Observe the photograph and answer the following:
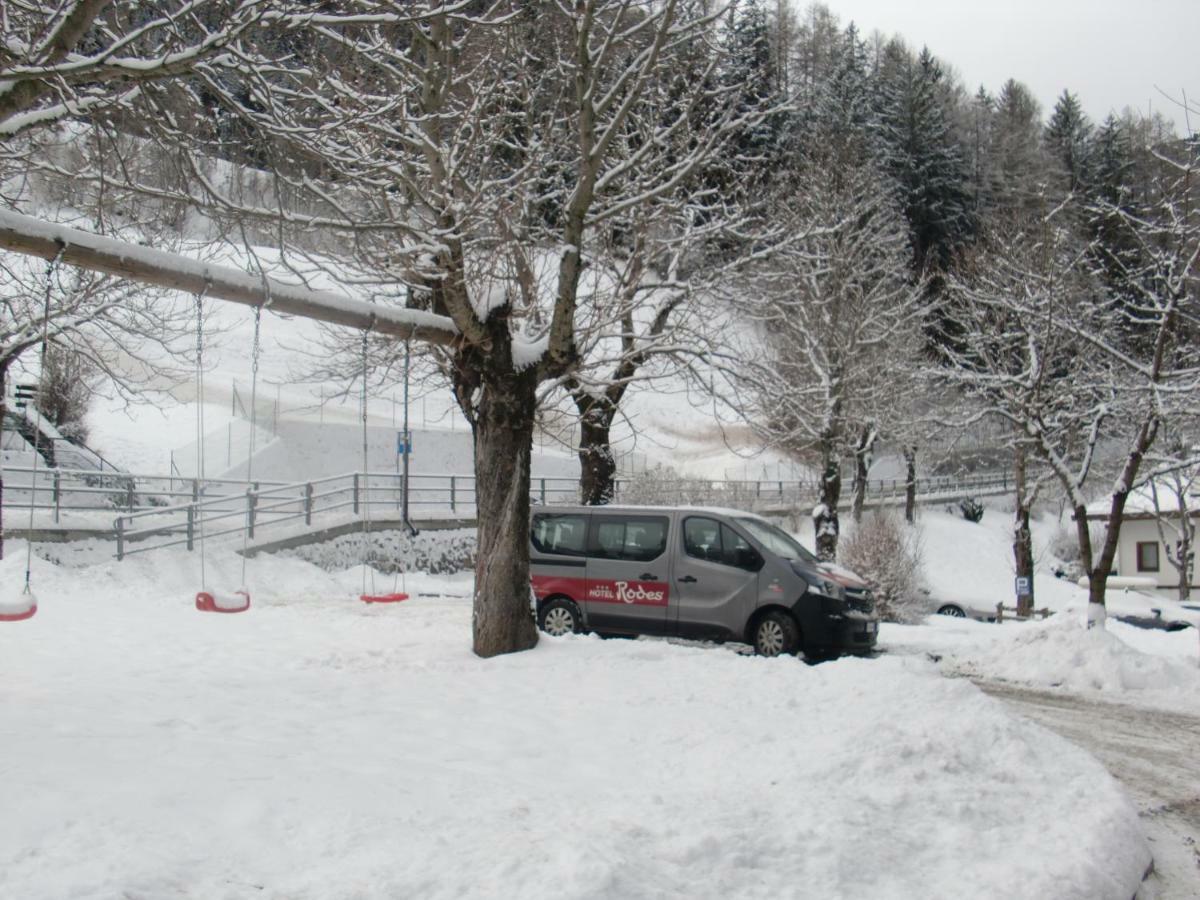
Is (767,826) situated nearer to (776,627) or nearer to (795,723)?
(795,723)

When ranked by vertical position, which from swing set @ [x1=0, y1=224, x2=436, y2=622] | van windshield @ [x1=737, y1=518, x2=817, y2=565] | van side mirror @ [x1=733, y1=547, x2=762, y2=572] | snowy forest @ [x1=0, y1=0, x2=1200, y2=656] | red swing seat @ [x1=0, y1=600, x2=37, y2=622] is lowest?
red swing seat @ [x1=0, y1=600, x2=37, y2=622]

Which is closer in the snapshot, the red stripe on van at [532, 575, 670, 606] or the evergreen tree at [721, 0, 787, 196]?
the red stripe on van at [532, 575, 670, 606]

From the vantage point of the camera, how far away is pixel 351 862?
406cm

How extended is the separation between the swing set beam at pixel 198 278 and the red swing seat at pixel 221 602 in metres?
2.61

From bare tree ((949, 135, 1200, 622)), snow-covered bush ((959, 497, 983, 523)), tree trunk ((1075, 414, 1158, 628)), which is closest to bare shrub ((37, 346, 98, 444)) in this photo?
bare tree ((949, 135, 1200, 622))

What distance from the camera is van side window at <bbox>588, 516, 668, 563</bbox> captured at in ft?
43.8

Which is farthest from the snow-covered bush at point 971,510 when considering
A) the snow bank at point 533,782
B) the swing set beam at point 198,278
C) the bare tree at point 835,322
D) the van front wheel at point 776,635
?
the swing set beam at point 198,278

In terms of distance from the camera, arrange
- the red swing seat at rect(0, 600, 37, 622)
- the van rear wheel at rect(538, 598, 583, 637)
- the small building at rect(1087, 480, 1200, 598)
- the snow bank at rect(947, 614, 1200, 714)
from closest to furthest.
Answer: the red swing seat at rect(0, 600, 37, 622), the snow bank at rect(947, 614, 1200, 714), the van rear wheel at rect(538, 598, 583, 637), the small building at rect(1087, 480, 1200, 598)

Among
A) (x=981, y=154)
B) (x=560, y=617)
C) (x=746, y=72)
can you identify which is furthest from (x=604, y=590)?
(x=981, y=154)

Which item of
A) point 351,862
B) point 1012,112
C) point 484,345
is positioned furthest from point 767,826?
point 1012,112

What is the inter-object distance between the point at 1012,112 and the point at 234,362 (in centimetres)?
5042

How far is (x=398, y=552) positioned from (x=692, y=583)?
39.4 feet

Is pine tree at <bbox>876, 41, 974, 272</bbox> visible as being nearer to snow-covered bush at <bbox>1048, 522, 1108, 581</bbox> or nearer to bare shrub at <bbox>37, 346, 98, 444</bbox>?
snow-covered bush at <bbox>1048, 522, 1108, 581</bbox>

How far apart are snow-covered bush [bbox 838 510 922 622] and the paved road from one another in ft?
28.0
